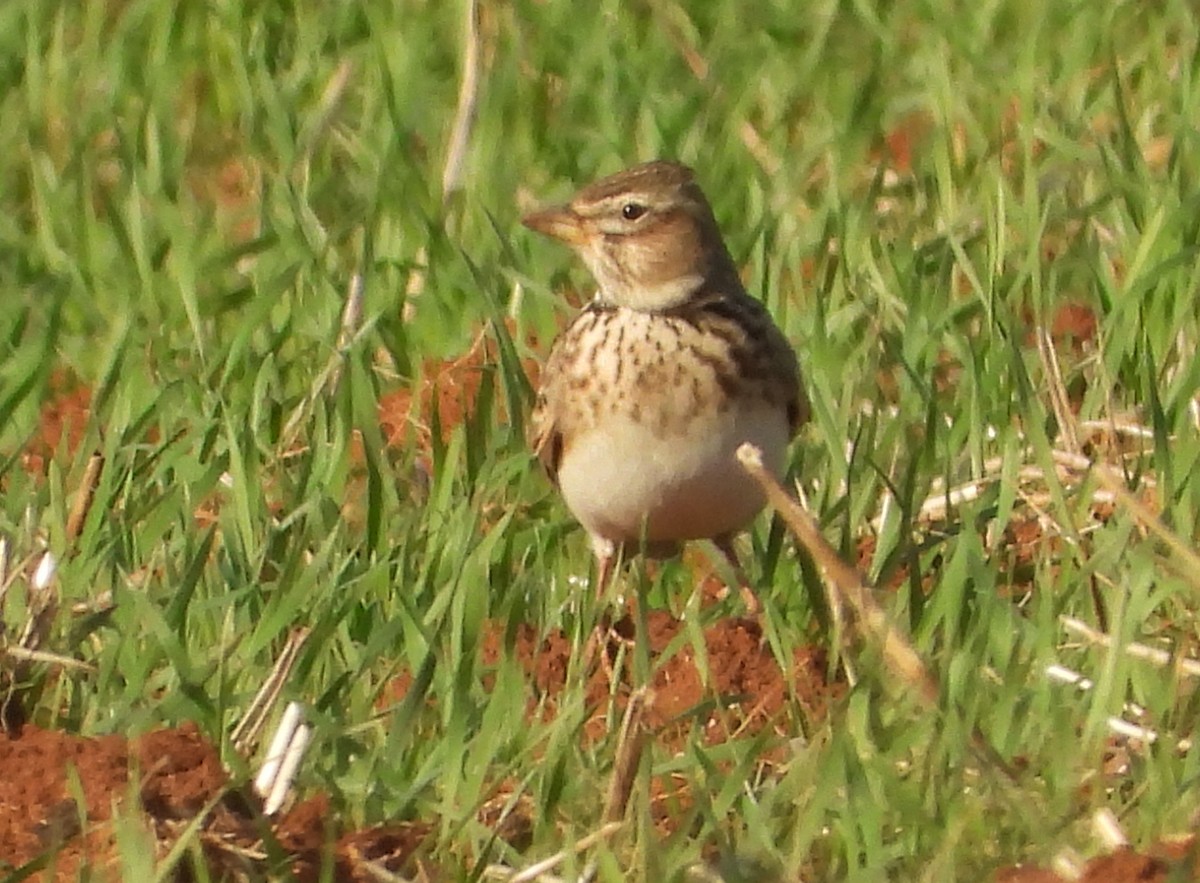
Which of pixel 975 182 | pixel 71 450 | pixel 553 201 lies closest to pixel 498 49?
pixel 553 201

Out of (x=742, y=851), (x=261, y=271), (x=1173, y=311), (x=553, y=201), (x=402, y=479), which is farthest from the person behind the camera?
(x=553, y=201)

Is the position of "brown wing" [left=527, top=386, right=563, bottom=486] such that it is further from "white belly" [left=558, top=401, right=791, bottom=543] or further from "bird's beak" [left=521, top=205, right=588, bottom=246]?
"bird's beak" [left=521, top=205, right=588, bottom=246]

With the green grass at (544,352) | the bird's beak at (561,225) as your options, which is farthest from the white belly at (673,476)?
the bird's beak at (561,225)

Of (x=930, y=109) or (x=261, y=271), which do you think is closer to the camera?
(x=261, y=271)

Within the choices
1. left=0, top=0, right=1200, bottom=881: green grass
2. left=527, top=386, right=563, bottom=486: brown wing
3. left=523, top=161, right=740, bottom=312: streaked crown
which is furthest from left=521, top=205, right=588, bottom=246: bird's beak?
left=527, top=386, right=563, bottom=486: brown wing

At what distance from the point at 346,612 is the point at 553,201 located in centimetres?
266

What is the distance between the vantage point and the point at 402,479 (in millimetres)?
5570

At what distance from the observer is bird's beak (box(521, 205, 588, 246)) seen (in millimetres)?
5621

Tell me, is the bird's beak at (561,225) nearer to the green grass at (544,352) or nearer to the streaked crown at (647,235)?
the streaked crown at (647,235)

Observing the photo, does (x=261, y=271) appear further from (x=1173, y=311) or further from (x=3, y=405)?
(x=1173, y=311)

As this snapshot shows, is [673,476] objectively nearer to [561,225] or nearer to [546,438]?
[546,438]

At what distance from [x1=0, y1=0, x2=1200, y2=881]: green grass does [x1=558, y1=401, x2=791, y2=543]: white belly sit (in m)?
0.17

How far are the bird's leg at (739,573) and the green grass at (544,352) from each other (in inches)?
2.0

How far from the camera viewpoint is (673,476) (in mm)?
5066
